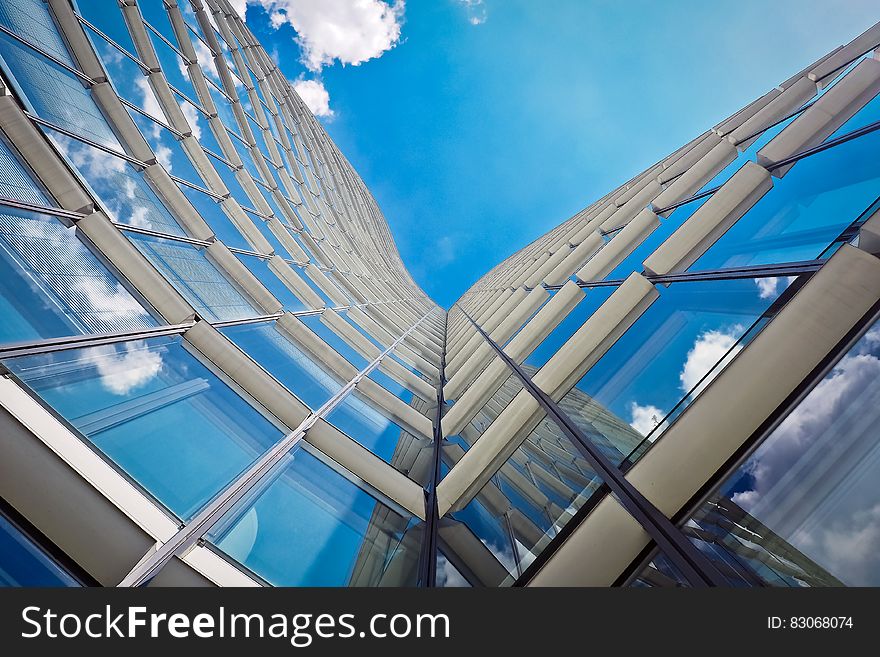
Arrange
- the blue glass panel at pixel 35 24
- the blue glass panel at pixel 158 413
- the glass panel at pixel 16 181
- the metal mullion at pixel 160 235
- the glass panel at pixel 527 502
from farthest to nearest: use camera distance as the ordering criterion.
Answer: the metal mullion at pixel 160 235
the blue glass panel at pixel 35 24
the glass panel at pixel 16 181
the glass panel at pixel 527 502
the blue glass panel at pixel 158 413

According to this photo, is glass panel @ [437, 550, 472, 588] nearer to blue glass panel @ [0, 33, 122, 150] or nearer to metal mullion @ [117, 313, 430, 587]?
metal mullion @ [117, 313, 430, 587]

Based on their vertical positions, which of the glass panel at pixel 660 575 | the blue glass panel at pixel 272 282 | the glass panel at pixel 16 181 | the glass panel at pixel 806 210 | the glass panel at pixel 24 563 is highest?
the glass panel at pixel 806 210


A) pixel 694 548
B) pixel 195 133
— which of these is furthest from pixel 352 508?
pixel 195 133

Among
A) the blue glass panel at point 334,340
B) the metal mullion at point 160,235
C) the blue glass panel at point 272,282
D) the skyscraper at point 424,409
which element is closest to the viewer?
the skyscraper at point 424,409

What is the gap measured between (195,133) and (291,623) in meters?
12.2

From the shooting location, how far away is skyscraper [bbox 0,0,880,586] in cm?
283

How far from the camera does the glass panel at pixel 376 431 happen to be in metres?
6.48

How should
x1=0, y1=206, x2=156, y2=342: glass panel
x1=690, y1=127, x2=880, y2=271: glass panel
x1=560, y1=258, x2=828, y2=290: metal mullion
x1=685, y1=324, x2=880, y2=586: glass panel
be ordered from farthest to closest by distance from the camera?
x1=690, y1=127, x2=880, y2=271: glass panel
x1=560, y1=258, x2=828, y2=290: metal mullion
x1=0, y1=206, x2=156, y2=342: glass panel
x1=685, y1=324, x2=880, y2=586: glass panel

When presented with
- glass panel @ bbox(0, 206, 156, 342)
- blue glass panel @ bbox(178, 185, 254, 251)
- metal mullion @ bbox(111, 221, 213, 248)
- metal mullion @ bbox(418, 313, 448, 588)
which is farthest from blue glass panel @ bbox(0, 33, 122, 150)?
metal mullion @ bbox(418, 313, 448, 588)

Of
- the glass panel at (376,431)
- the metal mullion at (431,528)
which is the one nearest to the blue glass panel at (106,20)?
the glass panel at (376,431)

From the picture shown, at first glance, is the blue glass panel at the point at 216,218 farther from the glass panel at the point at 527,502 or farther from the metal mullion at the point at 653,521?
the metal mullion at the point at 653,521

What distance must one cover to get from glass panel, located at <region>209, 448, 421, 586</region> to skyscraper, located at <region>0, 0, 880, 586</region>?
0.09 ft

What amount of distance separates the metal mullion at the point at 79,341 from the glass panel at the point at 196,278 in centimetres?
107

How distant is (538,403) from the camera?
18.4ft
